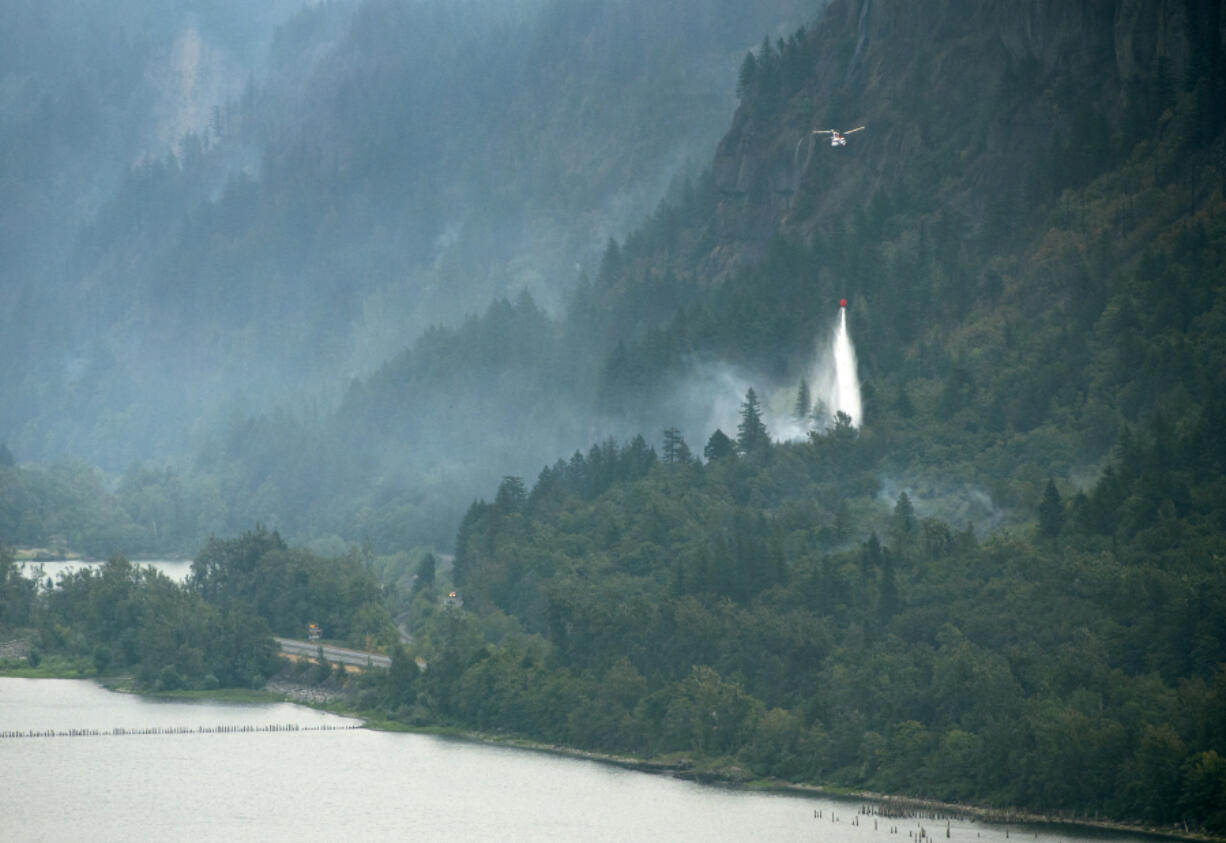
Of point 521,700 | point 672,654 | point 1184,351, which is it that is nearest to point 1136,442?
point 1184,351

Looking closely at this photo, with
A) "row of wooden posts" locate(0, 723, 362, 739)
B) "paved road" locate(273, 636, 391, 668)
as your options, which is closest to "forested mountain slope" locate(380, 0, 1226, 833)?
"paved road" locate(273, 636, 391, 668)

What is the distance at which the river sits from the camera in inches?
4993

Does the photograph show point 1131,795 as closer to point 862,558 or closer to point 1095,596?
point 1095,596

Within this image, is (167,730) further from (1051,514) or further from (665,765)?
(1051,514)

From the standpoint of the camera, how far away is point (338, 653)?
19262 centimetres

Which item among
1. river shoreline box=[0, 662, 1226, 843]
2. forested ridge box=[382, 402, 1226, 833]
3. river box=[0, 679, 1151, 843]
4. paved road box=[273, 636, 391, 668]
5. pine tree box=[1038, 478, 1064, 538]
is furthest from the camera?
paved road box=[273, 636, 391, 668]

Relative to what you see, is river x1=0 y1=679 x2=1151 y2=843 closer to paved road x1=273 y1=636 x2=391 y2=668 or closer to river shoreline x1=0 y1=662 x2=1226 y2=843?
river shoreline x1=0 y1=662 x2=1226 y2=843

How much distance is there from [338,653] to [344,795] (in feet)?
177

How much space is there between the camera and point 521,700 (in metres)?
163

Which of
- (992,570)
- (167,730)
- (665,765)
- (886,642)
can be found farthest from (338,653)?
(992,570)

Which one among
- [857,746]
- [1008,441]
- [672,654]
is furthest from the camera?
[1008,441]

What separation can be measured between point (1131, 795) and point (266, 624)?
91.8 meters

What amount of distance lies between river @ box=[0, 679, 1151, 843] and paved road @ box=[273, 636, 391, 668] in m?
15.4

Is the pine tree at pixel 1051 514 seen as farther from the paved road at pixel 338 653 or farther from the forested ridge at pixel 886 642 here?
the paved road at pixel 338 653
